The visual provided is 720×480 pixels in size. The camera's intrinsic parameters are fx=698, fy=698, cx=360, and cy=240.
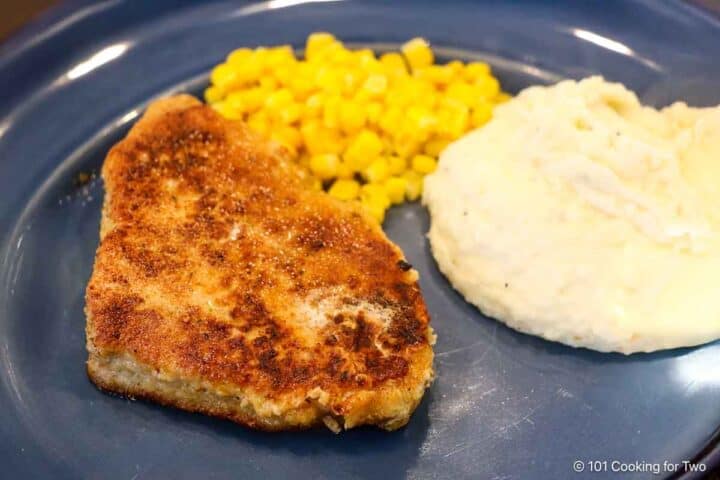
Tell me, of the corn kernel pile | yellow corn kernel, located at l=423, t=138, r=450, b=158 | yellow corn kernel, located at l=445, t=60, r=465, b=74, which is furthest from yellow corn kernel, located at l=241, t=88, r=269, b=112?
yellow corn kernel, located at l=445, t=60, r=465, b=74

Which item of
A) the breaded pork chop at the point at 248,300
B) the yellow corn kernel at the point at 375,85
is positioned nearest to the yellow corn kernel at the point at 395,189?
the breaded pork chop at the point at 248,300

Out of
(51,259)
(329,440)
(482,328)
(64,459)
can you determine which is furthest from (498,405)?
(51,259)

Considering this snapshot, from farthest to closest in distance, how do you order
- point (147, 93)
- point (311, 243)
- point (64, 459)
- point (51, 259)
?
point (147, 93)
point (51, 259)
point (311, 243)
point (64, 459)

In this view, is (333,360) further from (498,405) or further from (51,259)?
(51,259)

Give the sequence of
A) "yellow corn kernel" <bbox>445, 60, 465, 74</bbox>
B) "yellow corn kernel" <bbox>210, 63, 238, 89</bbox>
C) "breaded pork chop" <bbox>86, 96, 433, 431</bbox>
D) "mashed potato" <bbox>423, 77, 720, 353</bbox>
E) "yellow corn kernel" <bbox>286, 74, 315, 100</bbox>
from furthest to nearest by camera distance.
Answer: "yellow corn kernel" <bbox>445, 60, 465, 74</bbox>
"yellow corn kernel" <bbox>210, 63, 238, 89</bbox>
"yellow corn kernel" <bbox>286, 74, 315, 100</bbox>
"mashed potato" <bbox>423, 77, 720, 353</bbox>
"breaded pork chop" <bbox>86, 96, 433, 431</bbox>

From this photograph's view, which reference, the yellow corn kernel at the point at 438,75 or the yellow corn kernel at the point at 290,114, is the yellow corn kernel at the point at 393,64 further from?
the yellow corn kernel at the point at 290,114

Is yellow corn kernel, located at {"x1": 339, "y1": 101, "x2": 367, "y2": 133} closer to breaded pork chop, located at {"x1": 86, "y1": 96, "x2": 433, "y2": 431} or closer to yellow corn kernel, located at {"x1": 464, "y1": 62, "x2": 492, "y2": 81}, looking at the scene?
breaded pork chop, located at {"x1": 86, "y1": 96, "x2": 433, "y2": 431}
